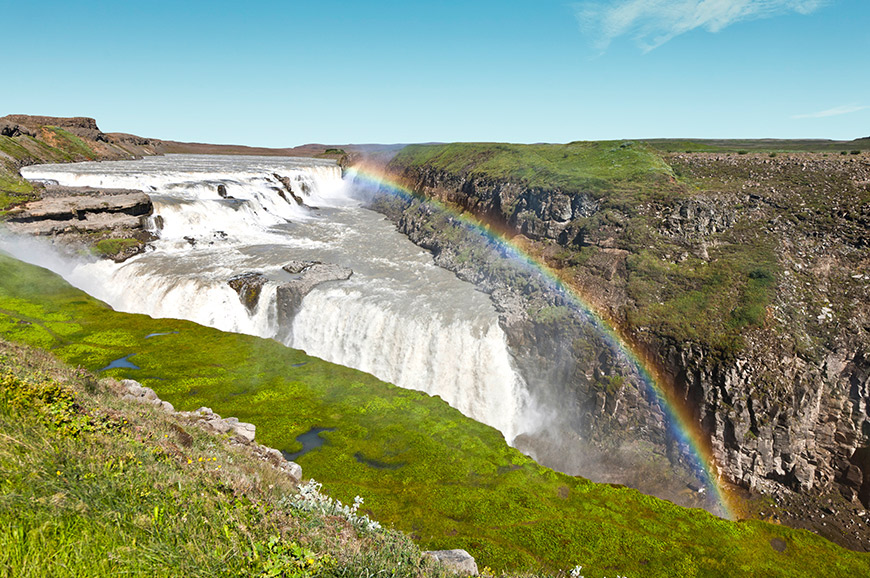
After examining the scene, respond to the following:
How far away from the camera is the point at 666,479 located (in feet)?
74.4

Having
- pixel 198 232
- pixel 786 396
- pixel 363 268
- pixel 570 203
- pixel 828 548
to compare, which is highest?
pixel 570 203

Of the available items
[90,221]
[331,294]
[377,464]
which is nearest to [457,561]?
[377,464]

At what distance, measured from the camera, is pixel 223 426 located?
1762 cm

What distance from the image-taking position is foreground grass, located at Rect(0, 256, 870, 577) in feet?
19.7

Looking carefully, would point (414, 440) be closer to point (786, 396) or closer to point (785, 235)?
point (786, 396)

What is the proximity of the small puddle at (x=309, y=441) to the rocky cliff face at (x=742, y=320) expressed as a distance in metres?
12.7

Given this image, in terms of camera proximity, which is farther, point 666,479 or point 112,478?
point 666,479

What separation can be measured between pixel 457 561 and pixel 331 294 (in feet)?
89.1

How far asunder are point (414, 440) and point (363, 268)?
77.0ft

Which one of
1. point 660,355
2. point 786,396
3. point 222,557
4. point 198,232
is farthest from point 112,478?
point 198,232

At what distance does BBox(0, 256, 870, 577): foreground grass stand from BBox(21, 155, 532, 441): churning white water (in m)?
3.51

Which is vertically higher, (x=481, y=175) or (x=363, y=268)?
(x=481, y=175)

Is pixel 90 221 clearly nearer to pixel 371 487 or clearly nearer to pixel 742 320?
pixel 371 487

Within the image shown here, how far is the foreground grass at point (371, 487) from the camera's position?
5997 mm
